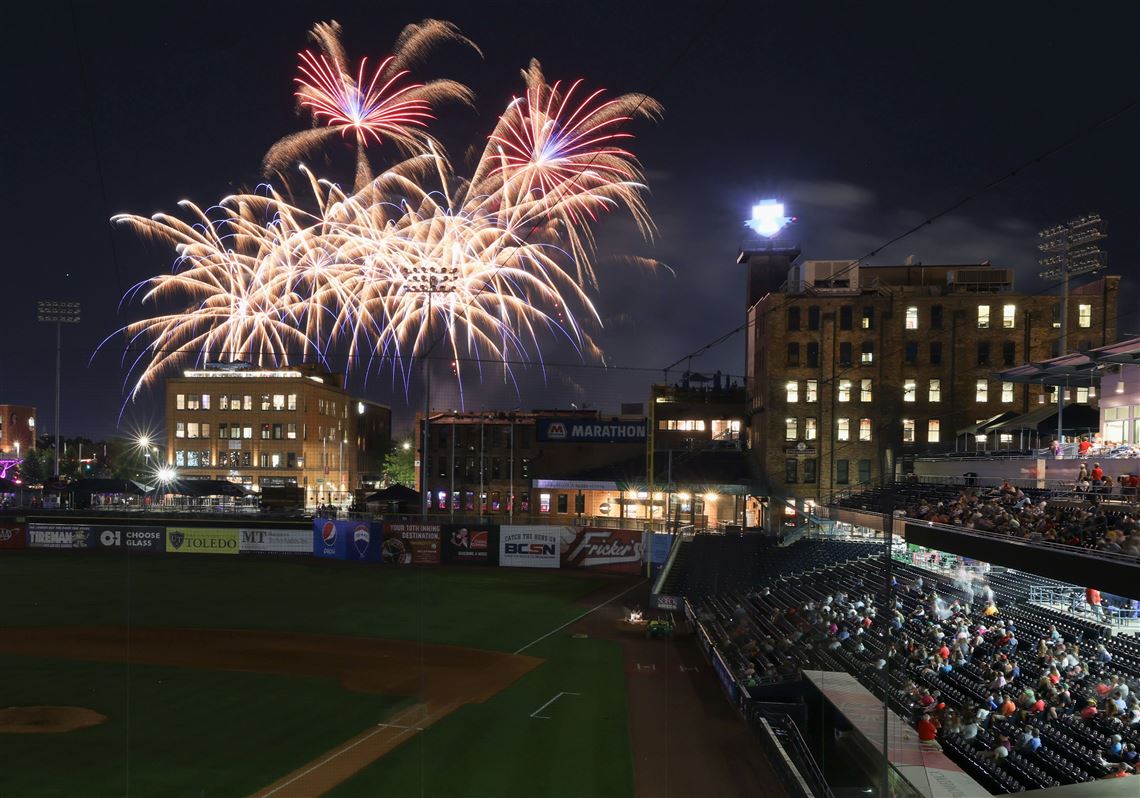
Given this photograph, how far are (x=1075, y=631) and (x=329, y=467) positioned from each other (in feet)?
264

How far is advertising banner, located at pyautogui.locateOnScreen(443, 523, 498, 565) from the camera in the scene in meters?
51.1

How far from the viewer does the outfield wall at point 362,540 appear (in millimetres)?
50469

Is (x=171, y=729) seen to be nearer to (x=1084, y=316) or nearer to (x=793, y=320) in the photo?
(x=793, y=320)

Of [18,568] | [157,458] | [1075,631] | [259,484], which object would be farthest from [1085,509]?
[157,458]

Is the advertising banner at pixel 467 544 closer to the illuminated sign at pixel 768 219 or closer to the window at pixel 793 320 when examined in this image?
the window at pixel 793 320

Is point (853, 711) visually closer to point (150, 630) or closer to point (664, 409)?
point (150, 630)

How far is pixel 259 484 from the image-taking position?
83625 mm

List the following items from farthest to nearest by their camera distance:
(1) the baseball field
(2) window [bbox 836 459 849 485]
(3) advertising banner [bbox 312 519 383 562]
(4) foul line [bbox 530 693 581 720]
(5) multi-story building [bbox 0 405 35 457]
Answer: (5) multi-story building [bbox 0 405 35 457], (2) window [bbox 836 459 849 485], (3) advertising banner [bbox 312 519 383 562], (4) foul line [bbox 530 693 581 720], (1) the baseball field

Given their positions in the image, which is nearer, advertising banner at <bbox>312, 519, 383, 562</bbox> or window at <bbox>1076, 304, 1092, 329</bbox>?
window at <bbox>1076, 304, 1092, 329</bbox>

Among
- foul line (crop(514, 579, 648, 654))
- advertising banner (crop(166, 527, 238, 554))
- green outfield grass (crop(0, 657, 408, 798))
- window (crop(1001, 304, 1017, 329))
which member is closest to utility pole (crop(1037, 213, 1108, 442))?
window (crop(1001, 304, 1017, 329))

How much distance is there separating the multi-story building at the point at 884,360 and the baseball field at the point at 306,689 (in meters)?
17.2

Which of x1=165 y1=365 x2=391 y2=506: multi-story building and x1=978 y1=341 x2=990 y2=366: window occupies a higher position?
x1=978 y1=341 x2=990 y2=366: window

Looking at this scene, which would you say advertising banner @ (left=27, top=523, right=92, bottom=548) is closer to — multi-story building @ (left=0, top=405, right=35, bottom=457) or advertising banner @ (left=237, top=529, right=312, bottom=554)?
advertising banner @ (left=237, top=529, right=312, bottom=554)

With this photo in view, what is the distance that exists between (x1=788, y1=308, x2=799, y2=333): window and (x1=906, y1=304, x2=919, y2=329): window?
22.3ft
